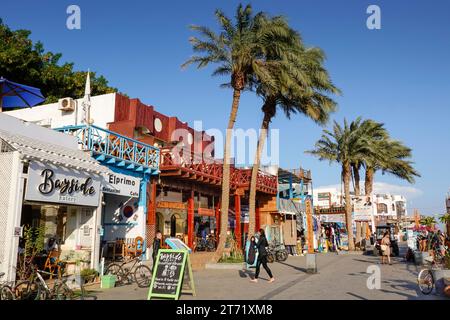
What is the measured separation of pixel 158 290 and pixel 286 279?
18.7ft

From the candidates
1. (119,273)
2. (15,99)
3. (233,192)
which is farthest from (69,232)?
(233,192)

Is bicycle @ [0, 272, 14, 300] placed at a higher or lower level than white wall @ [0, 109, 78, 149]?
lower

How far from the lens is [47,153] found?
38.4 feet

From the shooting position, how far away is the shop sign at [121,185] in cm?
1536

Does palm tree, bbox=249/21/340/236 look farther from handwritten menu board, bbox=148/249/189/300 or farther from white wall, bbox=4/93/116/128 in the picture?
handwritten menu board, bbox=148/249/189/300

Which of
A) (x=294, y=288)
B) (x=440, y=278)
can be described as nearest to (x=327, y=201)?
(x=294, y=288)

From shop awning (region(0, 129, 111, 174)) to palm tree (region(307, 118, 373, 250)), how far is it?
24394mm

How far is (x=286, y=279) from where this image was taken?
551 inches

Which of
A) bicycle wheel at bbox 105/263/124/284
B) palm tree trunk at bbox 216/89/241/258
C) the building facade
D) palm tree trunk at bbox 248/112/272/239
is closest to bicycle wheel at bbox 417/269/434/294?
bicycle wheel at bbox 105/263/124/284

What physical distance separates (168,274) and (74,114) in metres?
14.0

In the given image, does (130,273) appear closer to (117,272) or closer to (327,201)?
(117,272)

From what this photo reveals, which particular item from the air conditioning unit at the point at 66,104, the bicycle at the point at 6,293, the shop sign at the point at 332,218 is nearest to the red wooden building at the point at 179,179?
the air conditioning unit at the point at 66,104

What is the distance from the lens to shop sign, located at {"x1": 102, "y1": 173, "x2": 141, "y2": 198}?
50.4ft

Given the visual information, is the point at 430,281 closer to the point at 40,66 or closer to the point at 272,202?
the point at 272,202
